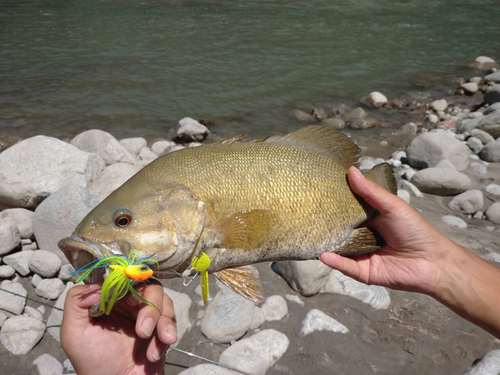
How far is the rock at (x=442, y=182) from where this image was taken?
237 inches

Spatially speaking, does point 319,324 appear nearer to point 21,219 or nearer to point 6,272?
point 6,272

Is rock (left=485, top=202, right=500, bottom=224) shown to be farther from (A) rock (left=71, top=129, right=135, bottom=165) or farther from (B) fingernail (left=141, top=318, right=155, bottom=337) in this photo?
(A) rock (left=71, top=129, right=135, bottom=165)

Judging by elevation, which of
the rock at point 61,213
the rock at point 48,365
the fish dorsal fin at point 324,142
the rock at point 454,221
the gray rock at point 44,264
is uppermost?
the fish dorsal fin at point 324,142

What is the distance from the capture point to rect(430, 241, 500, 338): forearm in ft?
8.05

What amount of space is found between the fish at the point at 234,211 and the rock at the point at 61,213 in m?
2.64

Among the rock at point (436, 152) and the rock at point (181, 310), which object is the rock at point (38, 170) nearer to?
the rock at point (181, 310)

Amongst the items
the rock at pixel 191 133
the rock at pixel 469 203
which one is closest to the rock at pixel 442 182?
the rock at pixel 469 203

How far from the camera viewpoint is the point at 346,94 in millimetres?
11422

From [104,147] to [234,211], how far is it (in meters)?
4.83

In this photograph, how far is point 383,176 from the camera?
2625mm

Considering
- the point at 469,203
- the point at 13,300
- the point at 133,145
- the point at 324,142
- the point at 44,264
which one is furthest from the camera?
the point at 133,145

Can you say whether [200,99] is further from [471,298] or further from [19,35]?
[471,298]

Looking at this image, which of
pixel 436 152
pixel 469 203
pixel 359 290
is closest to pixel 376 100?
pixel 436 152

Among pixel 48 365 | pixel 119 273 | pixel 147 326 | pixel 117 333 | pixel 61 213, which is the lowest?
pixel 48 365
